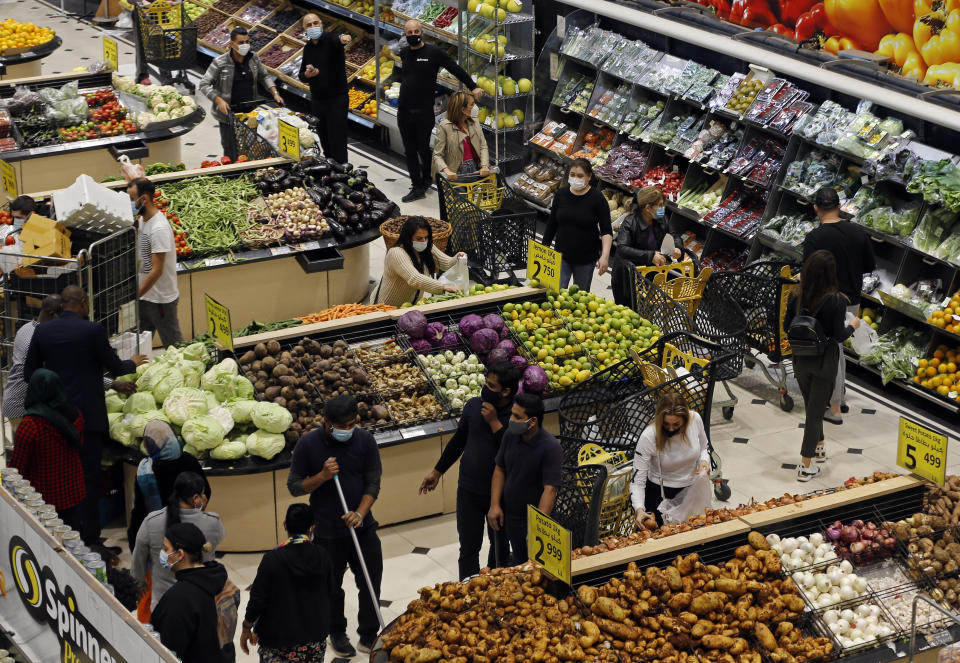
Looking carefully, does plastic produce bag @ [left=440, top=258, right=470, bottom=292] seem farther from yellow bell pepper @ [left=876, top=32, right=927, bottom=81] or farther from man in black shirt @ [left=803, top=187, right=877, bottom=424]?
yellow bell pepper @ [left=876, top=32, right=927, bottom=81]

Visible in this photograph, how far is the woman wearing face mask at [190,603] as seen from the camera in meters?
4.74

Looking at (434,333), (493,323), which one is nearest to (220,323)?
(434,333)

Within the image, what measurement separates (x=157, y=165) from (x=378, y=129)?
3964 millimetres

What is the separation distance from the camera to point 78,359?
22.0ft

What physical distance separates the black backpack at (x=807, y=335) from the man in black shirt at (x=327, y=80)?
6035mm

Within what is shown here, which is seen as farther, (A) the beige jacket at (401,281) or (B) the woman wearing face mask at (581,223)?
(B) the woman wearing face mask at (581,223)

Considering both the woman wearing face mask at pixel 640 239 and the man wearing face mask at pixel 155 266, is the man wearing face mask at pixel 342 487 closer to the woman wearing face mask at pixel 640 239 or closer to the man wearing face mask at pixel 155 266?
the man wearing face mask at pixel 155 266

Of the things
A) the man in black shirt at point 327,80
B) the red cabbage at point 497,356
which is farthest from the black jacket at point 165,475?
the man in black shirt at point 327,80

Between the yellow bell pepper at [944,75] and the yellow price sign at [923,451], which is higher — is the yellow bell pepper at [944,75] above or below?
above

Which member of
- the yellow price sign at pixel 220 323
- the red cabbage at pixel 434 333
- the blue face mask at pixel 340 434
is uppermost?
the blue face mask at pixel 340 434

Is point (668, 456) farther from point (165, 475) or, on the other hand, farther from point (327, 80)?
point (327, 80)

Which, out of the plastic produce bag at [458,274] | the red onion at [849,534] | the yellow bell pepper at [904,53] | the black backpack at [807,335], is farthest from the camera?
the yellow bell pepper at [904,53]

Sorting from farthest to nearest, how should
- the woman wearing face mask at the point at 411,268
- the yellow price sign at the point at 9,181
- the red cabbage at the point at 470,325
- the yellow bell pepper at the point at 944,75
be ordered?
the yellow price sign at the point at 9,181, the yellow bell pepper at the point at 944,75, the woman wearing face mask at the point at 411,268, the red cabbage at the point at 470,325

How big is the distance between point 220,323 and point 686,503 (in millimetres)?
2951
